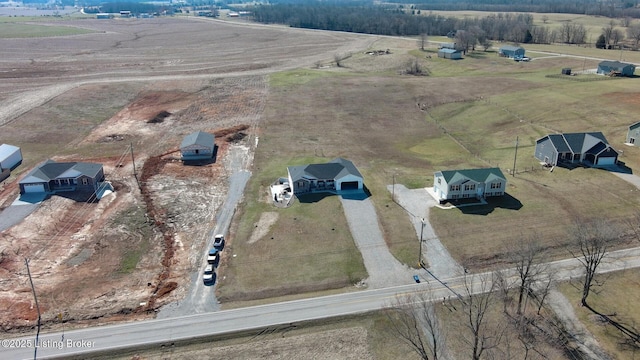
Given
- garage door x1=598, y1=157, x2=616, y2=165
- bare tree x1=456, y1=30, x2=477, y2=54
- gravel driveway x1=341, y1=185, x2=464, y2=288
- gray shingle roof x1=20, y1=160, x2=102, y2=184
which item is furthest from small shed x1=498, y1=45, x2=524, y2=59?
gray shingle roof x1=20, y1=160, x2=102, y2=184

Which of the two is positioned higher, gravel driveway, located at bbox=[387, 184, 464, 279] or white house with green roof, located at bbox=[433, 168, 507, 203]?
white house with green roof, located at bbox=[433, 168, 507, 203]

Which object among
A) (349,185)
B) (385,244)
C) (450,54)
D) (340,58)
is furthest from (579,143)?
(340,58)

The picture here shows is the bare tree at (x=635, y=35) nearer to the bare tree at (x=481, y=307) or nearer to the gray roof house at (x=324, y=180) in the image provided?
the gray roof house at (x=324, y=180)

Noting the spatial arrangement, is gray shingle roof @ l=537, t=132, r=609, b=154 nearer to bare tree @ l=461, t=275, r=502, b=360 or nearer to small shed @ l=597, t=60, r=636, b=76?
bare tree @ l=461, t=275, r=502, b=360

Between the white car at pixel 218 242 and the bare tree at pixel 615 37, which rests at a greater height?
the bare tree at pixel 615 37

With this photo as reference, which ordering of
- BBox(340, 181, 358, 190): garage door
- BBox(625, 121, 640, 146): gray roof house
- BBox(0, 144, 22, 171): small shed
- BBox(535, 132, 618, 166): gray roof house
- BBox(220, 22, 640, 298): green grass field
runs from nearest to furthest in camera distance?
1. BBox(220, 22, 640, 298): green grass field
2. BBox(340, 181, 358, 190): garage door
3. BBox(535, 132, 618, 166): gray roof house
4. BBox(0, 144, 22, 171): small shed
5. BBox(625, 121, 640, 146): gray roof house

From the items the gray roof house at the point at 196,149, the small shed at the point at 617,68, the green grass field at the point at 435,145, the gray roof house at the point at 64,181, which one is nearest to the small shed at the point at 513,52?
the green grass field at the point at 435,145

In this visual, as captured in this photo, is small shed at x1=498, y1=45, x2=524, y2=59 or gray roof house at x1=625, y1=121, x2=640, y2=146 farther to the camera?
small shed at x1=498, y1=45, x2=524, y2=59
